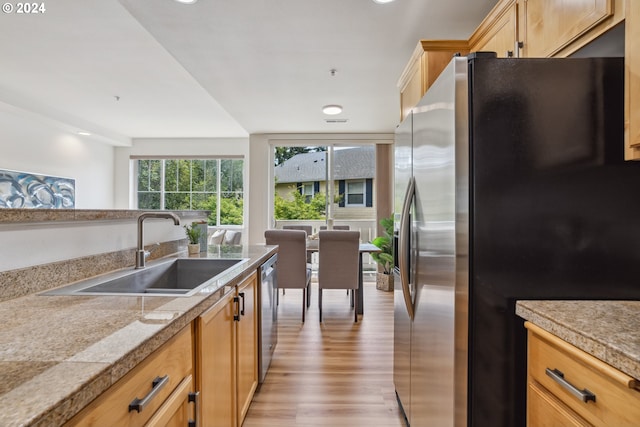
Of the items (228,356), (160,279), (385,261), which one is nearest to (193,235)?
(160,279)

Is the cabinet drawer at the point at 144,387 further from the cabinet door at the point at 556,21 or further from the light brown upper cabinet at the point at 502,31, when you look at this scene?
the light brown upper cabinet at the point at 502,31

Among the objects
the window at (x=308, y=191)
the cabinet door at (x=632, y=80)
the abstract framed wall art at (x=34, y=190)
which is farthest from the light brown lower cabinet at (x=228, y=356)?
the window at (x=308, y=191)

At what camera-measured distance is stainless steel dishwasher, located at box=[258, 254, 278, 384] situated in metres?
2.14

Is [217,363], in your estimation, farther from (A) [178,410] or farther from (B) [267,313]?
(B) [267,313]

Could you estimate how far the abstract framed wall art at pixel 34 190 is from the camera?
458cm

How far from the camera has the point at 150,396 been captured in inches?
30.3

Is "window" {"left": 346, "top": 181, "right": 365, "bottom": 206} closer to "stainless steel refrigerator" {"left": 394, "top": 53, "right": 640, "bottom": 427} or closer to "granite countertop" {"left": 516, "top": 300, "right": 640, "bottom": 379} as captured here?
"stainless steel refrigerator" {"left": 394, "top": 53, "right": 640, "bottom": 427}

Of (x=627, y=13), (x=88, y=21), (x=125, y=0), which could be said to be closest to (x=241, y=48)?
(x=125, y=0)

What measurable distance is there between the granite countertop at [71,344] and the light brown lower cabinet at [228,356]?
16 cm

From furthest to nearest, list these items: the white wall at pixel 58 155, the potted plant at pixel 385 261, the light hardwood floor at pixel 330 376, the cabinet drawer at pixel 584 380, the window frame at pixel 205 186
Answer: the window frame at pixel 205 186 → the potted plant at pixel 385 261 → the white wall at pixel 58 155 → the light hardwood floor at pixel 330 376 → the cabinet drawer at pixel 584 380

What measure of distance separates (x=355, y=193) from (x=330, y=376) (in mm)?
4008

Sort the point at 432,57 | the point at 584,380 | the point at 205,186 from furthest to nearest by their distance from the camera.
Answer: the point at 205,186, the point at 432,57, the point at 584,380

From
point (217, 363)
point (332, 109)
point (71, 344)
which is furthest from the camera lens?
point (332, 109)

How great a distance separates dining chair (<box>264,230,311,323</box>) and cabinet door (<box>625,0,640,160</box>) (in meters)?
2.81
